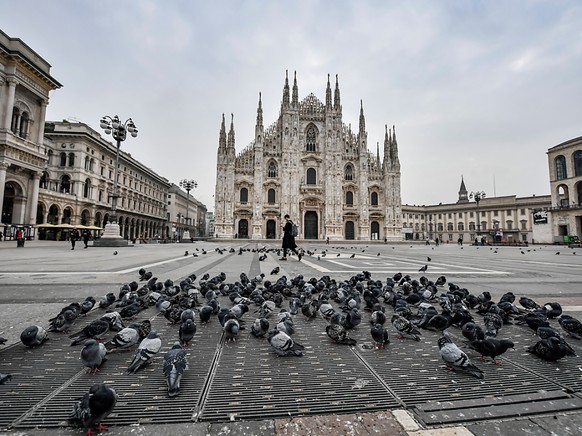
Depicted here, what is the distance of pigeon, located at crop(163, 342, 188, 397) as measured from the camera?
5.09 ft

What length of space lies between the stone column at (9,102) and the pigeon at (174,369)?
28169 mm

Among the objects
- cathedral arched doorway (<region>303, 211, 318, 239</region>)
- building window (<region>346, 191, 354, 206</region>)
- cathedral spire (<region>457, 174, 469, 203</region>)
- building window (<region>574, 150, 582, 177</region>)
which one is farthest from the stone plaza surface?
cathedral spire (<region>457, 174, 469, 203</region>)

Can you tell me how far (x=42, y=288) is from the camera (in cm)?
434

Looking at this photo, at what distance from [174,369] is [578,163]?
53572mm

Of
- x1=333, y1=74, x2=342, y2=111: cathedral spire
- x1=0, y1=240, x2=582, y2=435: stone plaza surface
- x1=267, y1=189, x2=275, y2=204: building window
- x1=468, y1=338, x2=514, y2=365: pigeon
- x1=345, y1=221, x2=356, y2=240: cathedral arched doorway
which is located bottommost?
x1=0, y1=240, x2=582, y2=435: stone plaza surface

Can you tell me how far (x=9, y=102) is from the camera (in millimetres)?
21016

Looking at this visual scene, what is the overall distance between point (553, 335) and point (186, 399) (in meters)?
2.56

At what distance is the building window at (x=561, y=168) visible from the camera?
1574 inches

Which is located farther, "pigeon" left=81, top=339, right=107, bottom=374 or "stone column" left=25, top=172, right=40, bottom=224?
"stone column" left=25, top=172, right=40, bottom=224

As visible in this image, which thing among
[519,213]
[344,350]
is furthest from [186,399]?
[519,213]

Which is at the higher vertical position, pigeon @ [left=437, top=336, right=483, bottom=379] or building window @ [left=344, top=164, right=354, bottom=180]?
building window @ [left=344, top=164, right=354, bottom=180]

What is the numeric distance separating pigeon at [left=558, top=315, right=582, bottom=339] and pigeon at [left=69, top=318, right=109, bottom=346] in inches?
153

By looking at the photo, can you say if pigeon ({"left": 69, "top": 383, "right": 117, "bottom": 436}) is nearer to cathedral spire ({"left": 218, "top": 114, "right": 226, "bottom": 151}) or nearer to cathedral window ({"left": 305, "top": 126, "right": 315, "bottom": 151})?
cathedral spire ({"left": 218, "top": 114, "right": 226, "bottom": 151})

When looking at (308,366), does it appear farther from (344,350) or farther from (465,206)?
(465,206)
